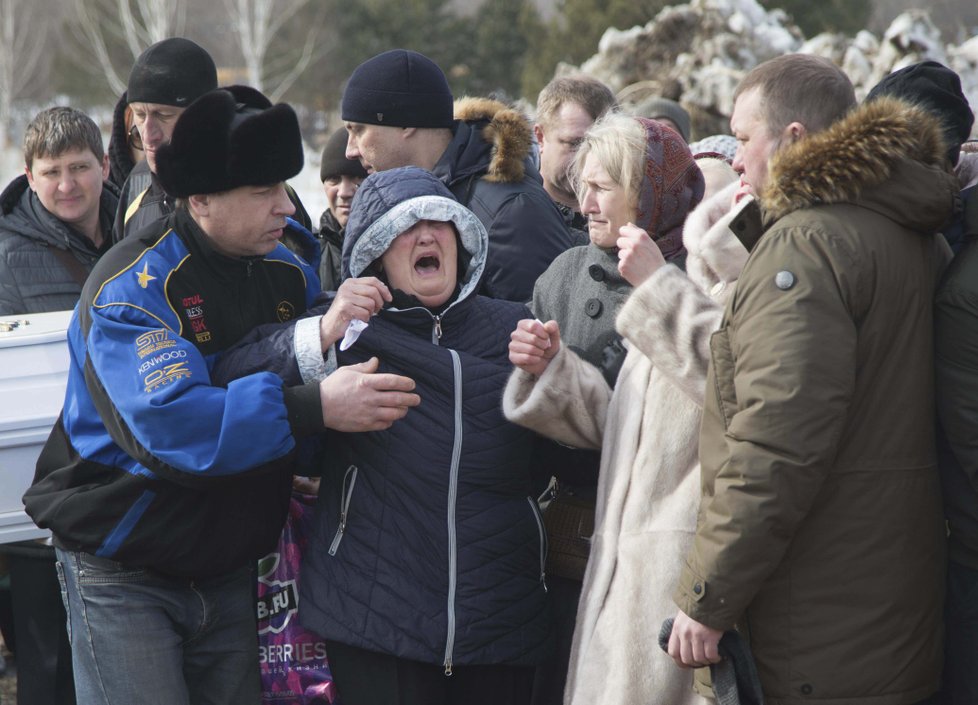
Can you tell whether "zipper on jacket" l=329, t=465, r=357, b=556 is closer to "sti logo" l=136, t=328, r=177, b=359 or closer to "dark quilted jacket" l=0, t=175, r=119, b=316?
"sti logo" l=136, t=328, r=177, b=359

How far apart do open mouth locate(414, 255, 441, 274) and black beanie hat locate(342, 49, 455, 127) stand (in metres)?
1.29

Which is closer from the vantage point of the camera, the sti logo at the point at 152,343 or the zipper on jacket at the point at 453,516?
the sti logo at the point at 152,343

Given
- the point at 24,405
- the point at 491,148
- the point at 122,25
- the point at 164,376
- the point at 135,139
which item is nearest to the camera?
the point at 164,376

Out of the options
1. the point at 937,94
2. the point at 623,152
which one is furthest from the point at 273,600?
the point at 937,94

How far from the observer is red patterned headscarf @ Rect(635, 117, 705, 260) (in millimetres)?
2854

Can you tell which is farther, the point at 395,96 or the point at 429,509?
the point at 395,96

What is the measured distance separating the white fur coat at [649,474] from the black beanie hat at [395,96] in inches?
62.2

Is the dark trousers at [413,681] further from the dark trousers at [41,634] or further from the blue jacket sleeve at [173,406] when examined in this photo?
the dark trousers at [41,634]

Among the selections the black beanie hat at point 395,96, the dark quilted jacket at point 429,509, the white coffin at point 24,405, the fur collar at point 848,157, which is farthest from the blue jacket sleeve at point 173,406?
the black beanie hat at point 395,96

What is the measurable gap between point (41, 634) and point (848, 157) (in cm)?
284

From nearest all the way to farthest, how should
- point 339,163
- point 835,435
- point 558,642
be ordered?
1. point 835,435
2. point 558,642
3. point 339,163

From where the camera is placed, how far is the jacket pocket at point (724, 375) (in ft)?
7.25

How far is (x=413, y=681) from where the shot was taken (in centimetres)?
263

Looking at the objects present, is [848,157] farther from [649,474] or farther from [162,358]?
[162,358]
